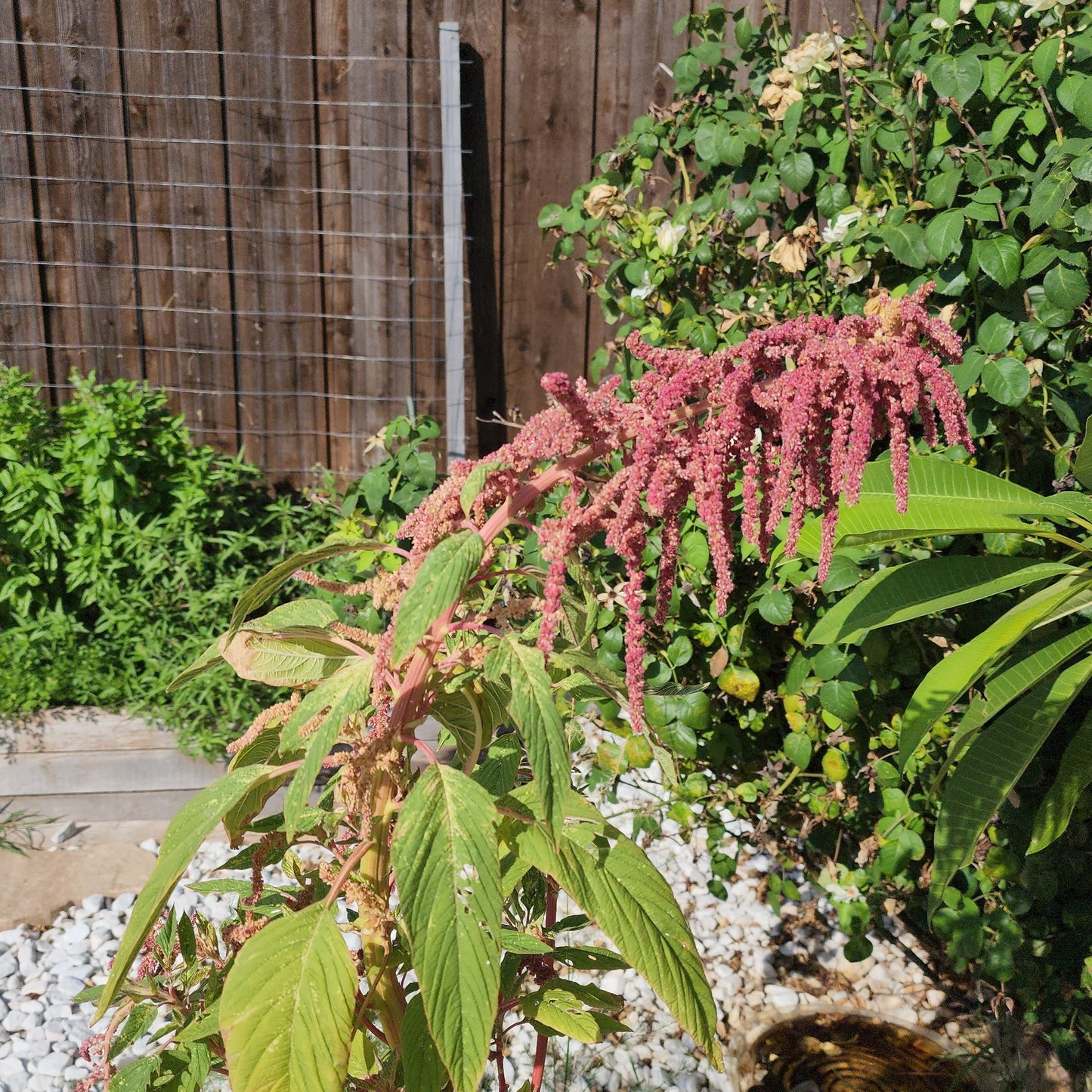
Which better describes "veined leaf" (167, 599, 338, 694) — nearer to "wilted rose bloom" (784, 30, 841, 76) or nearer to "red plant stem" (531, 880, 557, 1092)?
"red plant stem" (531, 880, 557, 1092)

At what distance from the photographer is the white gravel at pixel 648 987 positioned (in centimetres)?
201

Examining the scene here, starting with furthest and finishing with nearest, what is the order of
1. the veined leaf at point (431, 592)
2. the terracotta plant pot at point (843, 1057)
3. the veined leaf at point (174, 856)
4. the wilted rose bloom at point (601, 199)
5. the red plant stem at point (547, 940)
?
the wilted rose bloom at point (601, 199), the terracotta plant pot at point (843, 1057), the red plant stem at point (547, 940), the veined leaf at point (174, 856), the veined leaf at point (431, 592)

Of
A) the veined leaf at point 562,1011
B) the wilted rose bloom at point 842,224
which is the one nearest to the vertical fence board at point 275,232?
the wilted rose bloom at point 842,224

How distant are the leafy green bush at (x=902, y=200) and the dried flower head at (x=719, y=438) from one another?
951 mm

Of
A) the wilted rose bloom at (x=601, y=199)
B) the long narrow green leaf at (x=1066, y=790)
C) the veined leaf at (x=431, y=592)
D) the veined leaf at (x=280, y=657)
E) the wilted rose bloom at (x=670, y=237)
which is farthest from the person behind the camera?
the wilted rose bloom at (x=601, y=199)

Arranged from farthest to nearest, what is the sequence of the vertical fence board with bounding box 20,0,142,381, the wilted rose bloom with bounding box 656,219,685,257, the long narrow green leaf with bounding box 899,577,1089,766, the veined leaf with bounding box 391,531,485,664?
the vertical fence board with bounding box 20,0,142,381
the wilted rose bloom with bounding box 656,219,685,257
the long narrow green leaf with bounding box 899,577,1089,766
the veined leaf with bounding box 391,531,485,664

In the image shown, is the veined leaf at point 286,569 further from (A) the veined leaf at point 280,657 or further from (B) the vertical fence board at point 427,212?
(B) the vertical fence board at point 427,212

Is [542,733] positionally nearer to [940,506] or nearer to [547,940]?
[547,940]

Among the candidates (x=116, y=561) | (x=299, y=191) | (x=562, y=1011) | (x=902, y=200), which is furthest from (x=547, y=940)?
(x=299, y=191)

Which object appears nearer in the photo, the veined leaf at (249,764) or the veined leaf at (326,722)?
the veined leaf at (326,722)

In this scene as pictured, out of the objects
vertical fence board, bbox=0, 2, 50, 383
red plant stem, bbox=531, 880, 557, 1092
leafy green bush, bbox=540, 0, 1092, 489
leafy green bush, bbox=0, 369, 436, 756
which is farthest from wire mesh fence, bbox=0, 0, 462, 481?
red plant stem, bbox=531, 880, 557, 1092

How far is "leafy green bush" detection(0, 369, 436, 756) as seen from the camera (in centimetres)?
288

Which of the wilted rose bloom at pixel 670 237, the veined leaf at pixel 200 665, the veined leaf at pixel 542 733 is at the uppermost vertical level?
the wilted rose bloom at pixel 670 237

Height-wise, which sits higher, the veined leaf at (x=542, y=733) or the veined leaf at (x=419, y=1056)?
the veined leaf at (x=542, y=733)
